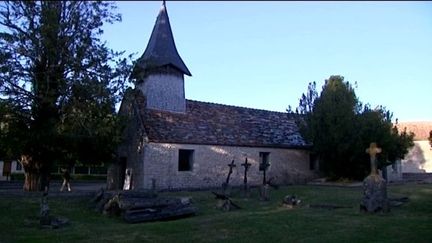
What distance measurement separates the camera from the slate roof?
2778 cm

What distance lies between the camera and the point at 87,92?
73.1ft

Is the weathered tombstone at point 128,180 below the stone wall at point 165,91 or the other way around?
below

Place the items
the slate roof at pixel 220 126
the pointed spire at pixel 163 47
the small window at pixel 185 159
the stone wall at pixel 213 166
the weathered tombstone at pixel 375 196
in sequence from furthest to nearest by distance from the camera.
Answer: the pointed spire at pixel 163 47 → the small window at pixel 185 159 → the slate roof at pixel 220 126 → the stone wall at pixel 213 166 → the weathered tombstone at pixel 375 196

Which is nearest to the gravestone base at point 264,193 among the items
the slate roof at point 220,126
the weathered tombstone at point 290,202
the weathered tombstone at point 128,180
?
the weathered tombstone at point 290,202

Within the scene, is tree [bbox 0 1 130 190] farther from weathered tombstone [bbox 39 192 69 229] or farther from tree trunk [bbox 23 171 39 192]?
weathered tombstone [bbox 39 192 69 229]

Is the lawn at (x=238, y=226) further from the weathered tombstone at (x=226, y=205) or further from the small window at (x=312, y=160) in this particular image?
the small window at (x=312, y=160)

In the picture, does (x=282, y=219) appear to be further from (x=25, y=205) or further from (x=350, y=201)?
(x=25, y=205)

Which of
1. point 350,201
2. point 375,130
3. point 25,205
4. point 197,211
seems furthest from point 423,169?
point 25,205

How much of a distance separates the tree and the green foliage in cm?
1441

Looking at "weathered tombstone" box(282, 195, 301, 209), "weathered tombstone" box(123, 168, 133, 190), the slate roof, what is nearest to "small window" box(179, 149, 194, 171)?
the slate roof

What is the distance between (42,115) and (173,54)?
10.4m

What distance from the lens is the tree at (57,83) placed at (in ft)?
70.5

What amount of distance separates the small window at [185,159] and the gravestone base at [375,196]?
14.1 meters

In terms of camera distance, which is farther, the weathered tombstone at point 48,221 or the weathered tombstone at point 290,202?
the weathered tombstone at point 290,202
